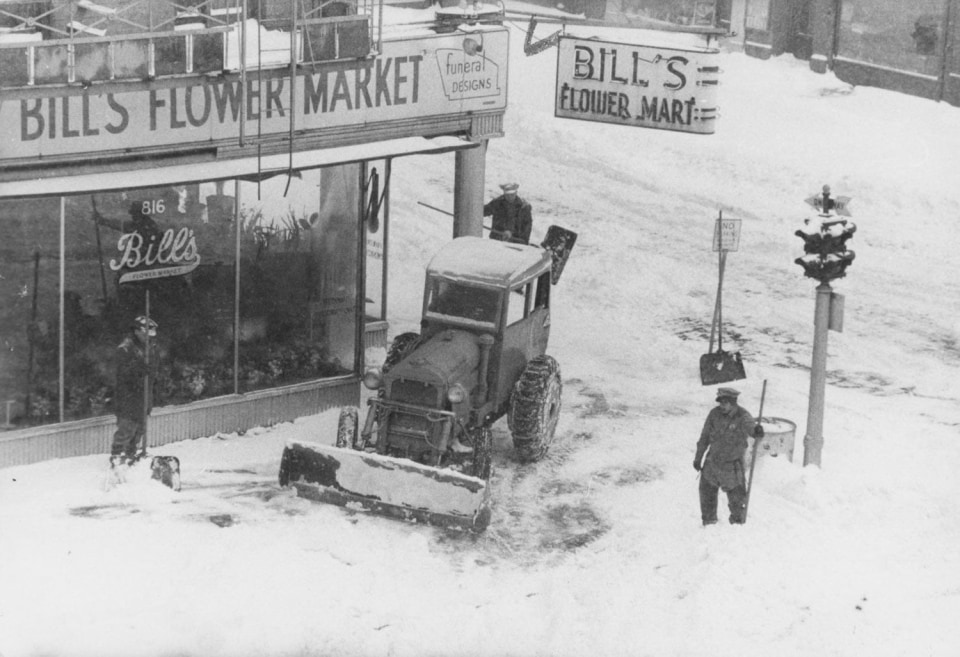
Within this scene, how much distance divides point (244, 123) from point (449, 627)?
20.7ft

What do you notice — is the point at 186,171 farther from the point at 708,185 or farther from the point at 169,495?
the point at 708,185

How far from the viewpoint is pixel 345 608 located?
12039 mm

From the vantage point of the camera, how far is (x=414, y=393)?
14.7 metres

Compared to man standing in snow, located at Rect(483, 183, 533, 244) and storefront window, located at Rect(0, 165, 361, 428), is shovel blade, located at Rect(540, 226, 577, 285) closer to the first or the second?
man standing in snow, located at Rect(483, 183, 533, 244)

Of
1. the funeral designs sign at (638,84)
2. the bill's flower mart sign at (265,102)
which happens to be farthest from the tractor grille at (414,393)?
the funeral designs sign at (638,84)

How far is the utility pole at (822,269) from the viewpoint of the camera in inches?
597

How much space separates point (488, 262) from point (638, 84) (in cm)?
311

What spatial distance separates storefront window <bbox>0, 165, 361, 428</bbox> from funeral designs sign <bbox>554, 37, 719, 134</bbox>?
291 centimetres

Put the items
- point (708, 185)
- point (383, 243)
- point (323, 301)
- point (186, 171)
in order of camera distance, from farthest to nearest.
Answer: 1. point (708, 185)
2. point (383, 243)
3. point (323, 301)
4. point (186, 171)

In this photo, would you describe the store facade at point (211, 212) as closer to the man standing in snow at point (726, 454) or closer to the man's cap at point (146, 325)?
the man's cap at point (146, 325)

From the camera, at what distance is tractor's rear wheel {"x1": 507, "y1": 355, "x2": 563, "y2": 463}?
1566cm

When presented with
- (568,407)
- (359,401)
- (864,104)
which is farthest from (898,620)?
(864,104)

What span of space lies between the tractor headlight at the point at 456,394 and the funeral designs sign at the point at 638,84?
4.65 meters

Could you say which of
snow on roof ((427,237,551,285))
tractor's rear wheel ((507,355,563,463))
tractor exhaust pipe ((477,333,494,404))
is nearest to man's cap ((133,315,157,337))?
snow on roof ((427,237,551,285))
